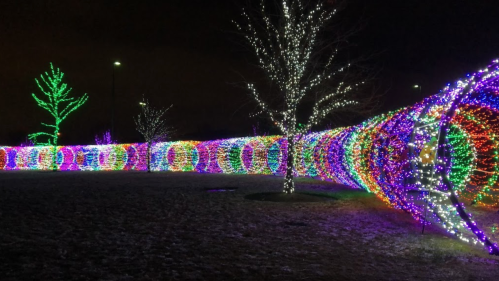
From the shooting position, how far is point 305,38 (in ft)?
43.3

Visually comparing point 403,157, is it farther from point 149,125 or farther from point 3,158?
point 3,158

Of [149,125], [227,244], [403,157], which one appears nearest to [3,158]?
[149,125]

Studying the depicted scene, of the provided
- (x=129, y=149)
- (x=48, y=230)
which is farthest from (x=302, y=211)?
(x=129, y=149)

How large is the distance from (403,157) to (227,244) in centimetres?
594

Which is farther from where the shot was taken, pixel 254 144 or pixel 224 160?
pixel 224 160

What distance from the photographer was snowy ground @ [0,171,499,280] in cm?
547

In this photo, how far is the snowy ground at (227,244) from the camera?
5.47m

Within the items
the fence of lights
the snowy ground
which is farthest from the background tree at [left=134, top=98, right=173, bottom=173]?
the snowy ground

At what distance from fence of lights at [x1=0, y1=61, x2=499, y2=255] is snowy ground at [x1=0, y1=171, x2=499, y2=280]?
2.23 feet

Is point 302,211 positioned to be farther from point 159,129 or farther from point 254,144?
point 159,129

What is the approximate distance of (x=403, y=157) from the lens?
11.4m

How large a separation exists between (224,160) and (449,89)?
20970 millimetres

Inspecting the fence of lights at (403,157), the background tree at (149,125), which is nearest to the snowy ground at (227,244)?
the fence of lights at (403,157)

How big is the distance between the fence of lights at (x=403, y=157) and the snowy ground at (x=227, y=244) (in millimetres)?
681
